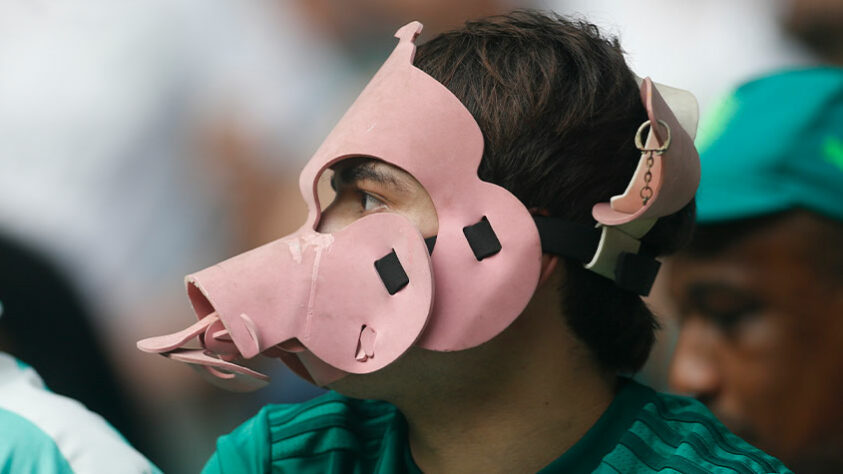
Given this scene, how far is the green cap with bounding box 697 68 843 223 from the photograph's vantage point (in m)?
2.05

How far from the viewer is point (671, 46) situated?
2809 mm

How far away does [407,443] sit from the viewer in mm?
1720

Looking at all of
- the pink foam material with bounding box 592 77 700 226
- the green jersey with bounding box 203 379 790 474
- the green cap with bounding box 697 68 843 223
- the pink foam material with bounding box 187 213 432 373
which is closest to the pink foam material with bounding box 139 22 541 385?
the pink foam material with bounding box 187 213 432 373

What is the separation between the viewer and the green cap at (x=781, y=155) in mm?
2055

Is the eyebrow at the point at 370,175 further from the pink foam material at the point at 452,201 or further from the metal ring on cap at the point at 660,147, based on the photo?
the metal ring on cap at the point at 660,147

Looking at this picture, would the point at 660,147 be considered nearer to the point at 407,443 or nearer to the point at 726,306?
the point at 407,443

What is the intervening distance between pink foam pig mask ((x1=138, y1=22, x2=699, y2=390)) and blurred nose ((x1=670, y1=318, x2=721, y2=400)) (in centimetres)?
75

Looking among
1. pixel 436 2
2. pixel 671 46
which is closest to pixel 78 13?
pixel 436 2

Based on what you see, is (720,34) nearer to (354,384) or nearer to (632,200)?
(632,200)

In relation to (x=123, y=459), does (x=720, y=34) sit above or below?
above

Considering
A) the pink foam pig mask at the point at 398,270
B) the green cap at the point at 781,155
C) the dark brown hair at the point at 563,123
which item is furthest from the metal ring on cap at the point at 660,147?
the green cap at the point at 781,155

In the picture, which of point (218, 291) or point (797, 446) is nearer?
point (218, 291)

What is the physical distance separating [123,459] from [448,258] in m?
0.65

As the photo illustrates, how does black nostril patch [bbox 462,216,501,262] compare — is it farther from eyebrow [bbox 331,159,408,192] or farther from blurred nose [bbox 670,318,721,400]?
blurred nose [bbox 670,318,721,400]
